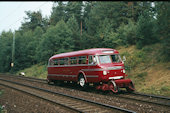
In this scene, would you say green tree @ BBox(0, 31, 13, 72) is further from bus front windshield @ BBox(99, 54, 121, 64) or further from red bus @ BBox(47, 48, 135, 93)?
bus front windshield @ BBox(99, 54, 121, 64)

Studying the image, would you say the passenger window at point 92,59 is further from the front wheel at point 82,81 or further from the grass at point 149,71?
the grass at point 149,71

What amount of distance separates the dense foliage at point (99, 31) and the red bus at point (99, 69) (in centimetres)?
490

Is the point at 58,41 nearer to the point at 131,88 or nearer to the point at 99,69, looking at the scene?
the point at 99,69

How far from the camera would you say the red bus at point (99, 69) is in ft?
38.2

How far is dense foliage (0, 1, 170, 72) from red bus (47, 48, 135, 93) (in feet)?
16.1

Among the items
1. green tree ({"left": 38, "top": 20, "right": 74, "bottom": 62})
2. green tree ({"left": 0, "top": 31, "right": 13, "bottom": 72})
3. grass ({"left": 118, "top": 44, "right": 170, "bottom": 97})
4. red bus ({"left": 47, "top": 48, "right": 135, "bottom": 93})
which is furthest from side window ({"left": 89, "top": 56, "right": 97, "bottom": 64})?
green tree ({"left": 0, "top": 31, "right": 13, "bottom": 72})

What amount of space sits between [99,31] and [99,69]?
1672 cm

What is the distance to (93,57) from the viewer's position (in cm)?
1234

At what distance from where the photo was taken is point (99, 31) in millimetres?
27781

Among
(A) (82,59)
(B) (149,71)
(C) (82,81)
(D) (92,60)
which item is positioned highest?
(A) (82,59)

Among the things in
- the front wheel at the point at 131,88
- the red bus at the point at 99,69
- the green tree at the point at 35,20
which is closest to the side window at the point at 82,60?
the red bus at the point at 99,69

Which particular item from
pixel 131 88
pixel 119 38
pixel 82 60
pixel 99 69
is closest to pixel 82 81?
pixel 82 60

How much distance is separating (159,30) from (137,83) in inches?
192

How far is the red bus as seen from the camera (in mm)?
11633
